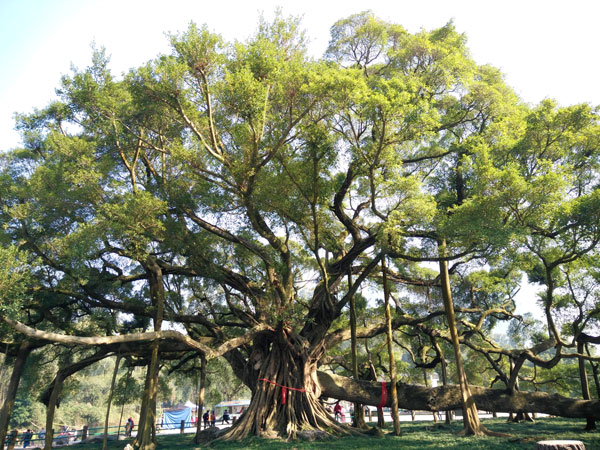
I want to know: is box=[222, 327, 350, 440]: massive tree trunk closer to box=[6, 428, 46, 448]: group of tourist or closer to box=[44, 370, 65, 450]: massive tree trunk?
box=[44, 370, 65, 450]: massive tree trunk

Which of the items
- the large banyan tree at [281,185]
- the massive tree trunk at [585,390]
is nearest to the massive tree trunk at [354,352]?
the large banyan tree at [281,185]

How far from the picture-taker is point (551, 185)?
767cm

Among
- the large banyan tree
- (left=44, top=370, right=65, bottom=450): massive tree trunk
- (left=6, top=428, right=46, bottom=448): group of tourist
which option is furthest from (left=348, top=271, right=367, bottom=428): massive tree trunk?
(left=6, top=428, right=46, bottom=448): group of tourist

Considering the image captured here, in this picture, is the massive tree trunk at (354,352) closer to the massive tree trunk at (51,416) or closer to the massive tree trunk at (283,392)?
the massive tree trunk at (283,392)

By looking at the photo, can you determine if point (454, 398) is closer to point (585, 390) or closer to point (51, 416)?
point (585, 390)

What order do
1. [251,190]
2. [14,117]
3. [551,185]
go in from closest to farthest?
[551,185], [251,190], [14,117]

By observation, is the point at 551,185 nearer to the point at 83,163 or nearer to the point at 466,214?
the point at 466,214

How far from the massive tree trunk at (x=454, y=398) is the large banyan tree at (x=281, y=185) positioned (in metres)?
0.06

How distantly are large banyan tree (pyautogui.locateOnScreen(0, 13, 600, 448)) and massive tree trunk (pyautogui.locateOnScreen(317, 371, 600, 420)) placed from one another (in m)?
0.06

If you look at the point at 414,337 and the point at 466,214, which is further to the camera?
the point at 414,337

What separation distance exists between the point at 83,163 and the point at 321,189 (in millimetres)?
5582

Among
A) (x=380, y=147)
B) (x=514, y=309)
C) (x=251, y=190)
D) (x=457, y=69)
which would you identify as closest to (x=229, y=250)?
(x=251, y=190)

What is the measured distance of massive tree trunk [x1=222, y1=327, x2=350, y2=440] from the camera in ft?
33.7

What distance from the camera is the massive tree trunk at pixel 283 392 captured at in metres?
10.3
